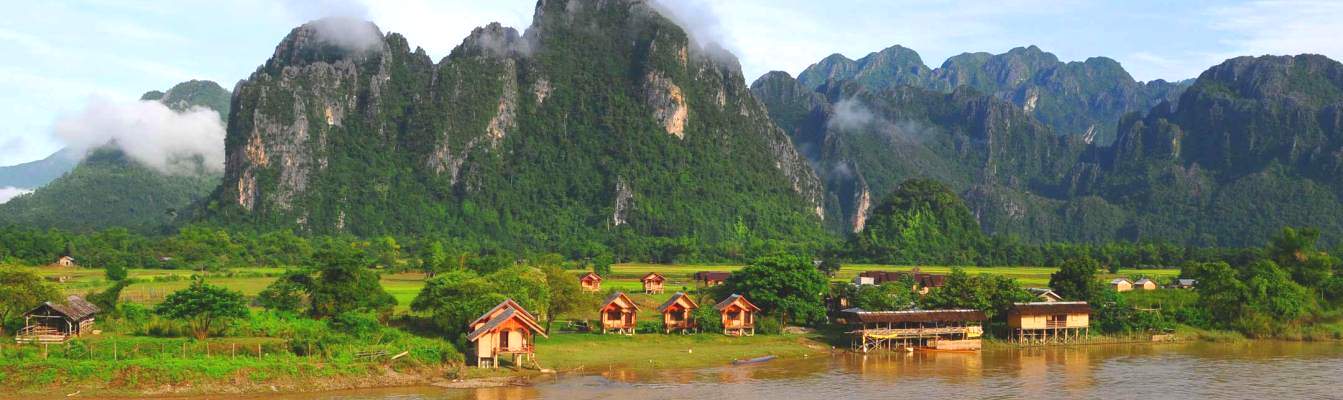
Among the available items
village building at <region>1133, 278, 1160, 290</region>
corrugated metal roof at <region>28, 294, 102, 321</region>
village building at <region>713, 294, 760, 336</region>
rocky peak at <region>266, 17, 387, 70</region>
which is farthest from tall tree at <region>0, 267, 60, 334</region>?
rocky peak at <region>266, 17, 387, 70</region>

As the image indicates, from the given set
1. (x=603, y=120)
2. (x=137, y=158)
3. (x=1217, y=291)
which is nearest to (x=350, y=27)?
(x=603, y=120)

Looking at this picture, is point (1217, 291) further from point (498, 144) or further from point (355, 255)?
point (498, 144)

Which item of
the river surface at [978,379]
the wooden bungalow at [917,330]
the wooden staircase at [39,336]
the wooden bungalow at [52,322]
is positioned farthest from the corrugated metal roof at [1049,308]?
the wooden staircase at [39,336]

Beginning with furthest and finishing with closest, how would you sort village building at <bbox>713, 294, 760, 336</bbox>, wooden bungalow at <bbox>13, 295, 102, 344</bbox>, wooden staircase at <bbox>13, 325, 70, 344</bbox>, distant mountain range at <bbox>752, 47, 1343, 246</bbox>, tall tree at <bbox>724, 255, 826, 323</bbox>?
1. distant mountain range at <bbox>752, 47, 1343, 246</bbox>
2. tall tree at <bbox>724, 255, 826, 323</bbox>
3. village building at <bbox>713, 294, 760, 336</bbox>
4. wooden bungalow at <bbox>13, 295, 102, 344</bbox>
5. wooden staircase at <bbox>13, 325, 70, 344</bbox>

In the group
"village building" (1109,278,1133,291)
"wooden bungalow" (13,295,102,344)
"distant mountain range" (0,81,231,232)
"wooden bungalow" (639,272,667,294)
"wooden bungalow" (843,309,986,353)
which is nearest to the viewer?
"wooden bungalow" (13,295,102,344)

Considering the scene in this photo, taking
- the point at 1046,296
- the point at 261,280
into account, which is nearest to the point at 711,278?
the point at 1046,296

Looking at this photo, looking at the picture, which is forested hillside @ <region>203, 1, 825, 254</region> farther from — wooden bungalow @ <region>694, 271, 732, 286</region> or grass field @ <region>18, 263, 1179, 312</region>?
wooden bungalow @ <region>694, 271, 732, 286</region>

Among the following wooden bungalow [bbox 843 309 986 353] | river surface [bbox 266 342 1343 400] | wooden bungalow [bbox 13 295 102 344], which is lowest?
river surface [bbox 266 342 1343 400]
